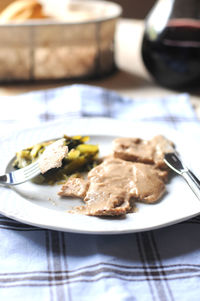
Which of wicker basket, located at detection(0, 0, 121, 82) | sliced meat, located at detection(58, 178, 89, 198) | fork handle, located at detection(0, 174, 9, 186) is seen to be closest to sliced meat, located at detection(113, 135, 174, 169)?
sliced meat, located at detection(58, 178, 89, 198)

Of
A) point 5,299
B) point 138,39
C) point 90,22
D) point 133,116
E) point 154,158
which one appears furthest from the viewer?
point 138,39

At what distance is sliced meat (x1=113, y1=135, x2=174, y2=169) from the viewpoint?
1.07 meters

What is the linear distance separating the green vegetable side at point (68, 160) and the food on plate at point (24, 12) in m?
0.85

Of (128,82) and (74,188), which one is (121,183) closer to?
(74,188)

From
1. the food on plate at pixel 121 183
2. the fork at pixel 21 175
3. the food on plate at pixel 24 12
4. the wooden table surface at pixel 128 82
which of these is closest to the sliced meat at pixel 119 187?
the food on plate at pixel 121 183

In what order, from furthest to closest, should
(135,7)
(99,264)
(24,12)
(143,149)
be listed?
(135,7) < (24,12) < (143,149) < (99,264)

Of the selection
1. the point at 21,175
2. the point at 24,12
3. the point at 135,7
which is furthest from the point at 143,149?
the point at 135,7

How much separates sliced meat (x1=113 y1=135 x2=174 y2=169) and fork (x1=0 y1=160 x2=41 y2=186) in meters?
0.23

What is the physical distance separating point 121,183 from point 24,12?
1104mm

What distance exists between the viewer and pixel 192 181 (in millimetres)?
959

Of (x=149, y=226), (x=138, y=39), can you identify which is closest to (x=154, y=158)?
(x=149, y=226)

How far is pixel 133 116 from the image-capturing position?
1517 millimetres

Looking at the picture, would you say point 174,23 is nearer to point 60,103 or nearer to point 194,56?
point 194,56

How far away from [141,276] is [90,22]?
3.77 feet
